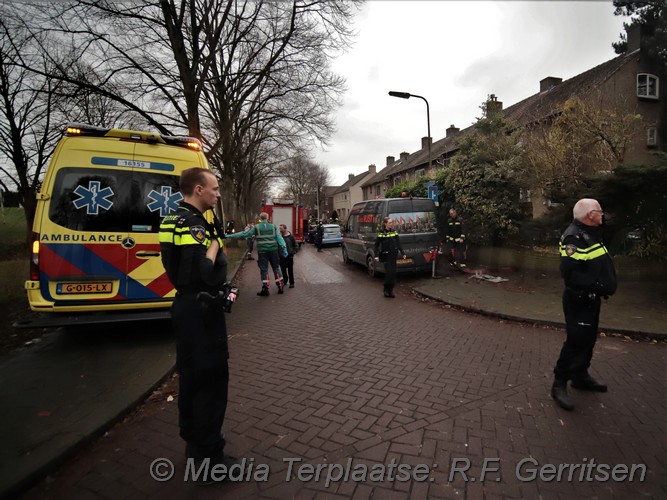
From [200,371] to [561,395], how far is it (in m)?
3.19

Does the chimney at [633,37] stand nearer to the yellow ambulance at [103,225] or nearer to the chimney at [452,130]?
the chimney at [452,130]

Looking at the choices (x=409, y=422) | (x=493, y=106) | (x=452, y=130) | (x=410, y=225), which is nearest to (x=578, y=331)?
(x=409, y=422)

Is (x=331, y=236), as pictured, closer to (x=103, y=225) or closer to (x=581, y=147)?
(x=581, y=147)

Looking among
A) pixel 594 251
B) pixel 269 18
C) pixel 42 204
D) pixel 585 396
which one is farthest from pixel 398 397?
pixel 269 18

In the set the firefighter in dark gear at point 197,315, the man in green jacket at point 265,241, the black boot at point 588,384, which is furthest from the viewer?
the man in green jacket at point 265,241

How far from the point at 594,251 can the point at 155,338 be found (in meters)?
5.38

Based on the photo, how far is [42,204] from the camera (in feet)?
13.9

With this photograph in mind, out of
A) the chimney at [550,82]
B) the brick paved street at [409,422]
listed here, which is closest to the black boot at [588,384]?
the brick paved street at [409,422]

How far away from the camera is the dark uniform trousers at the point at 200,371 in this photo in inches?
88.5

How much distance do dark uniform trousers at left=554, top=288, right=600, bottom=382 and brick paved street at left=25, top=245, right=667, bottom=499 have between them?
0.34m

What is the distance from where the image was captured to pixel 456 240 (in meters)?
10.8

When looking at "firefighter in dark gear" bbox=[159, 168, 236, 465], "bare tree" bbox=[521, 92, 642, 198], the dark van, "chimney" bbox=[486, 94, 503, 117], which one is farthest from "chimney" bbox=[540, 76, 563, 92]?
"firefighter in dark gear" bbox=[159, 168, 236, 465]

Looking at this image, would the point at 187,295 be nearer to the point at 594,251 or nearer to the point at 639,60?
the point at 594,251

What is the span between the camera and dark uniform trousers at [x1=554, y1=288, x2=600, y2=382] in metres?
3.21
